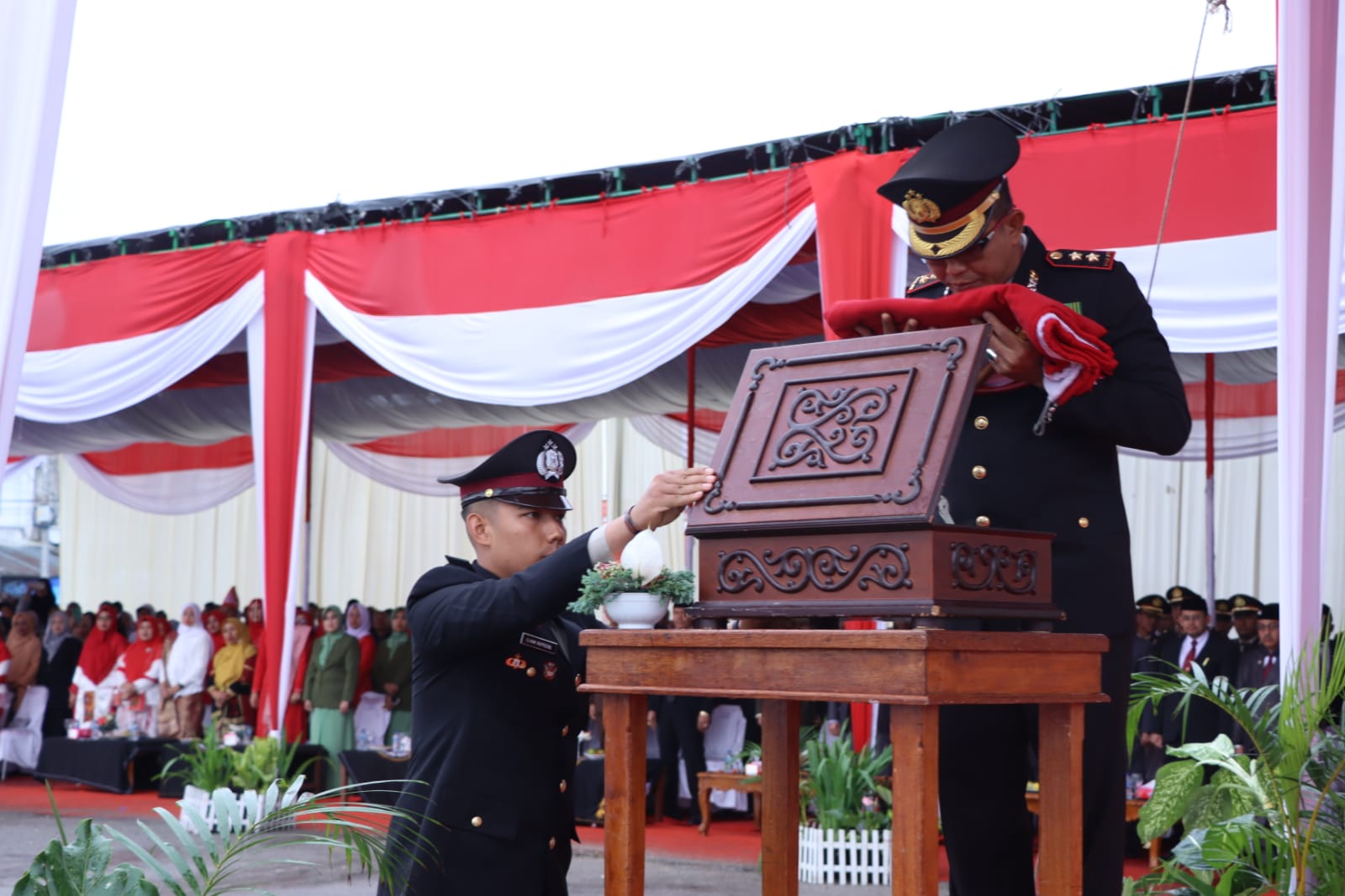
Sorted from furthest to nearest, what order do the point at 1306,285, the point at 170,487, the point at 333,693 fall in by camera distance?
the point at 170,487, the point at 333,693, the point at 1306,285

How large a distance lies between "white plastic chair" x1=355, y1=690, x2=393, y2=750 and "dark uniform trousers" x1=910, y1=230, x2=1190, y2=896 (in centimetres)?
1049

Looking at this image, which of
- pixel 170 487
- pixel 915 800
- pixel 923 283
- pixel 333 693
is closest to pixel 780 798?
pixel 915 800

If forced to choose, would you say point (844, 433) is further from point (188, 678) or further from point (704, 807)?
point (188, 678)

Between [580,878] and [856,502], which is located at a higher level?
[856,502]

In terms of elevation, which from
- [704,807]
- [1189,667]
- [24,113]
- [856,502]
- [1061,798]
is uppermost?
[24,113]

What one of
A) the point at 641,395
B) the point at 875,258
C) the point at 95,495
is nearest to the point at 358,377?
the point at 641,395

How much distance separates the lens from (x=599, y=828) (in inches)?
383

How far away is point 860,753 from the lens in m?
7.76

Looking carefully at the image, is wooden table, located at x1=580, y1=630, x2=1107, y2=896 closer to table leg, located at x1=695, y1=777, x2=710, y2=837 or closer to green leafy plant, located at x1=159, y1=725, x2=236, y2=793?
table leg, located at x1=695, y1=777, x2=710, y2=837

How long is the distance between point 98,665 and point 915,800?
43.0ft

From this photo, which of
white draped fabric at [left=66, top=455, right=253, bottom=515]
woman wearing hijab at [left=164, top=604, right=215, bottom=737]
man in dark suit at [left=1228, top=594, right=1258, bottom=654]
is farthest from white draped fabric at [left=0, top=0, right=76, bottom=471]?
white draped fabric at [left=66, top=455, right=253, bottom=515]

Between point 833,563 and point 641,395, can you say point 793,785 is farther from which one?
point 641,395

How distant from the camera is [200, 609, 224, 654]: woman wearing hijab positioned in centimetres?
1362

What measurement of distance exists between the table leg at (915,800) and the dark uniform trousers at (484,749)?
80 centimetres
